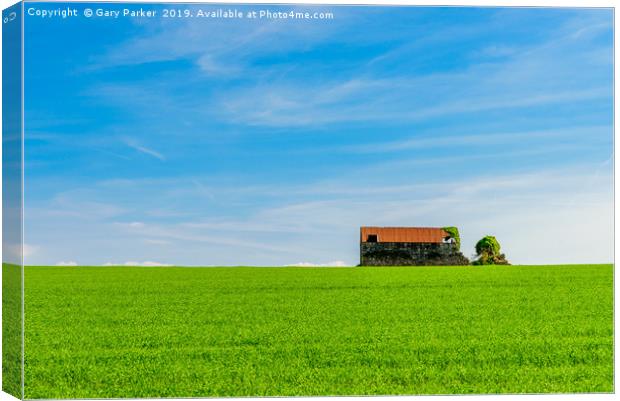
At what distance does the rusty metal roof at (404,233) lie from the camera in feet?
22.3

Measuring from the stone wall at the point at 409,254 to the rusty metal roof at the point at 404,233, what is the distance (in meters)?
0.05

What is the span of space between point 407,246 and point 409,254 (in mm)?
125

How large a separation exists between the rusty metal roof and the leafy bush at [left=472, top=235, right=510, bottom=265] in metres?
0.39

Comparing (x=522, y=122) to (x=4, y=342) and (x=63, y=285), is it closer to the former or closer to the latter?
(x=63, y=285)

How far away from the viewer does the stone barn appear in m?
6.82

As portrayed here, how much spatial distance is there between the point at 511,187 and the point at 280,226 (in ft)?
6.98

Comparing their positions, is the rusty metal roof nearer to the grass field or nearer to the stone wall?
the stone wall

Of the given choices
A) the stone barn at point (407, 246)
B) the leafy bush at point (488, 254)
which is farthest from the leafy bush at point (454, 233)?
the leafy bush at point (488, 254)

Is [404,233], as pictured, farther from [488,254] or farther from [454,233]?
[488,254]

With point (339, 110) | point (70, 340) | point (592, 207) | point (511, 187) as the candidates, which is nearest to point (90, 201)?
point (70, 340)

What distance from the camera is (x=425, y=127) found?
6828mm

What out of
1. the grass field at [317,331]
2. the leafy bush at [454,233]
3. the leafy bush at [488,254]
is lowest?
the grass field at [317,331]

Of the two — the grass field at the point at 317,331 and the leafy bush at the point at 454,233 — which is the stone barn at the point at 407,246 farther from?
the grass field at the point at 317,331

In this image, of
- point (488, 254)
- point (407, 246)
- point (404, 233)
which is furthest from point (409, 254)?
point (488, 254)
